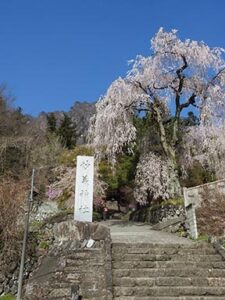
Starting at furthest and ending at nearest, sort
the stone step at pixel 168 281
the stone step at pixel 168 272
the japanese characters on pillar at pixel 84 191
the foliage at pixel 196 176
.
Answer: the foliage at pixel 196 176
the japanese characters on pillar at pixel 84 191
the stone step at pixel 168 272
the stone step at pixel 168 281

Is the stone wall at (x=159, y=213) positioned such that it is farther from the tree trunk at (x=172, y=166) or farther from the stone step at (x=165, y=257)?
the stone step at (x=165, y=257)

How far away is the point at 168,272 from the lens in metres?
8.84

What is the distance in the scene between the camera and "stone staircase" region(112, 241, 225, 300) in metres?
8.07

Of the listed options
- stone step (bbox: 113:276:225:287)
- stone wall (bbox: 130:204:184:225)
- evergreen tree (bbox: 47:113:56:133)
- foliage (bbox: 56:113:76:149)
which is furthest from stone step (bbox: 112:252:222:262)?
evergreen tree (bbox: 47:113:56:133)

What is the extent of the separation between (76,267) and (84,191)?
285 cm

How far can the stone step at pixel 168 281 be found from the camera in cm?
832

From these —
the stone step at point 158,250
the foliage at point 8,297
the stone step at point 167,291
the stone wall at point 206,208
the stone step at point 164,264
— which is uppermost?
the stone wall at point 206,208

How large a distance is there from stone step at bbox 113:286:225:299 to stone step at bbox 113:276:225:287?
6.5 inches

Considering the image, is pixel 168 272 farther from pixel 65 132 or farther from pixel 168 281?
pixel 65 132

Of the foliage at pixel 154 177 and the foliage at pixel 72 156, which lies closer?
the foliage at pixel 154 177

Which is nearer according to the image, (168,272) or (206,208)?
(168,272)

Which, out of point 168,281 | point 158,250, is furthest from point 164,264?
point 168,281

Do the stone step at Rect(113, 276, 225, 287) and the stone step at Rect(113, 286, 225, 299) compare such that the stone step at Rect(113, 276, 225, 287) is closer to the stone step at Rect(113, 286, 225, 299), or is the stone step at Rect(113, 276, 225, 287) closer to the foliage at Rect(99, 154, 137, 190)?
the stone step at Rect(113, 286, 225, 299)

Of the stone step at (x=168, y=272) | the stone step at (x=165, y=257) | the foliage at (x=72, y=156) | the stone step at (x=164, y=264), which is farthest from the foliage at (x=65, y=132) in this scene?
the stone step at (x=168, y=272)
